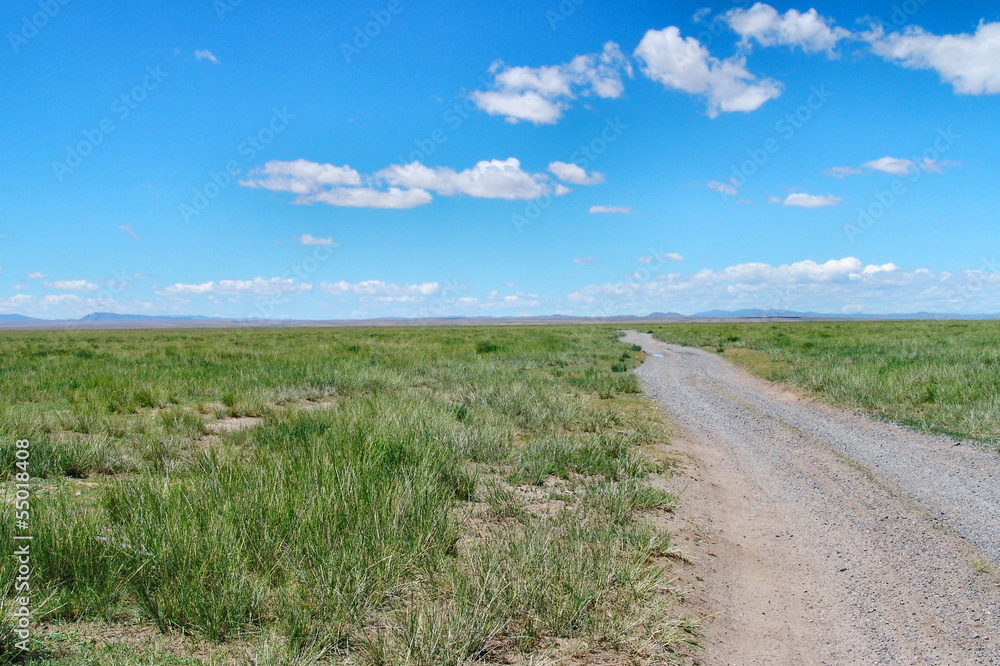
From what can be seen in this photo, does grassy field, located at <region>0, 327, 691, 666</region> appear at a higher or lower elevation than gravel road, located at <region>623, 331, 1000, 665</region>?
higher

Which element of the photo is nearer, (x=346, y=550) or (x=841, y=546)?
(x=346, y=550)

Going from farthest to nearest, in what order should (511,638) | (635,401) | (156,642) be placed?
(635,401) < (511,638) < (156,642)

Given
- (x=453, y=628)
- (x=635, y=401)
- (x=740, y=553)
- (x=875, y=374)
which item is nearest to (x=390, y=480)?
(x=453, y=628)

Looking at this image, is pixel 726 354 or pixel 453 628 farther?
pixel 726 354

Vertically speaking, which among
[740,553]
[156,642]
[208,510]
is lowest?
[740,553]

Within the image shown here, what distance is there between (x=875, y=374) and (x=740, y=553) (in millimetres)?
11597

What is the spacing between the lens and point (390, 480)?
519 centimetres

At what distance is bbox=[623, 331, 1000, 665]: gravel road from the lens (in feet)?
12.0

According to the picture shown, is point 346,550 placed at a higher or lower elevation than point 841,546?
higher

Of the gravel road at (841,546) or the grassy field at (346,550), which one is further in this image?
the gravel road at (841,546)

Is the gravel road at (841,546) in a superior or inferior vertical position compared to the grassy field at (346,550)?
inferior

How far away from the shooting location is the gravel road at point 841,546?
366 centimetres

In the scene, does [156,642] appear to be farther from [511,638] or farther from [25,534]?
[511,638]

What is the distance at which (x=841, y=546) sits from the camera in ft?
16.9
